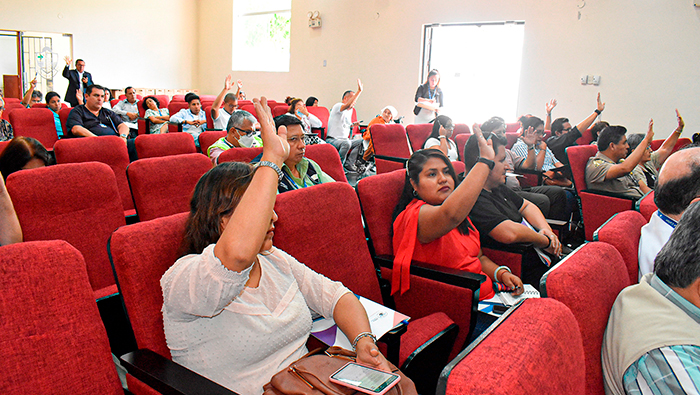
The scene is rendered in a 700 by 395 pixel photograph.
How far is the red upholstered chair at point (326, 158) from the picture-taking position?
3248 mm

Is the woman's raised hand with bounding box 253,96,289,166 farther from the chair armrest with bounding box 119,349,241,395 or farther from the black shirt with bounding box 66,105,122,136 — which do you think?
the black shirt with bounding box 66,105,122,136

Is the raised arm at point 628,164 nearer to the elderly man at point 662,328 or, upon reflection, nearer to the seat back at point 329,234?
the seat back at point 329,234

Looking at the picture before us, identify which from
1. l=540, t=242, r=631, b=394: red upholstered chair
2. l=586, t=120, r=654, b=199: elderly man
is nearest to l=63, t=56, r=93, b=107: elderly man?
l=586, t=120, r=654, b=199: elderly man

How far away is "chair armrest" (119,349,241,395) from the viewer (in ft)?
3.43

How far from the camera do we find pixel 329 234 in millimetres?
1819

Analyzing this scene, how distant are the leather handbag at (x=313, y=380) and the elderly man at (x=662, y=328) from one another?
48cm

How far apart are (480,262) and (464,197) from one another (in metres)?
0.45

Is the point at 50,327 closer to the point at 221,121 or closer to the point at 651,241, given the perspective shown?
the point at 651,241

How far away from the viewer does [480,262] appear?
7.11ft

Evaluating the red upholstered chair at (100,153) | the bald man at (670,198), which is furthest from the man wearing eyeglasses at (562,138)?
the red upholstered chair at (100,153)

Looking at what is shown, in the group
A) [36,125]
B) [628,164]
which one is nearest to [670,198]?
[628,164]

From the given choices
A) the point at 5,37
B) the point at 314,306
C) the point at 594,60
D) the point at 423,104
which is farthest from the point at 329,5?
the point at 314,306

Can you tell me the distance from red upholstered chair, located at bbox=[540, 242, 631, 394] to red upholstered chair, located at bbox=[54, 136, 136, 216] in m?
2.57

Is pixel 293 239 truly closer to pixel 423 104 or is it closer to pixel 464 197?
pixel 464 197
